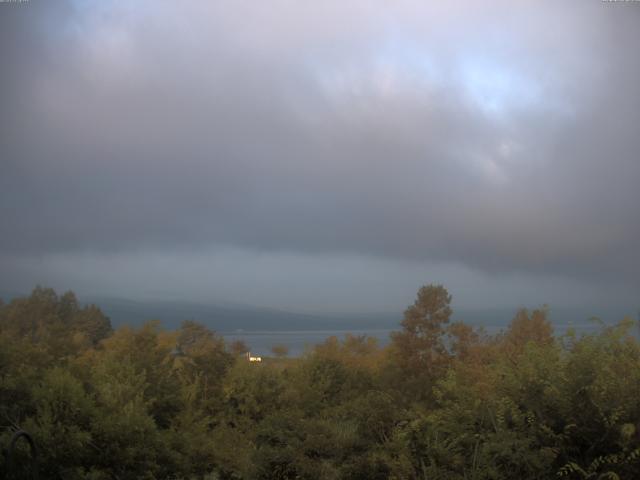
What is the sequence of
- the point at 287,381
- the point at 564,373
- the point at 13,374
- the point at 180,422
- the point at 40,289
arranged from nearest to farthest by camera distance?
the point at 564,373, the point at 13,374, the point at 180,422, the point at 287,381, the point at 40,289

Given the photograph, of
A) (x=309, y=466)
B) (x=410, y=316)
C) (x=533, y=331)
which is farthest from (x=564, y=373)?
(x=410, y=316)

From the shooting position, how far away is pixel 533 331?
1271 inches

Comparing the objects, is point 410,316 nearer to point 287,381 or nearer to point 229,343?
point 229,343

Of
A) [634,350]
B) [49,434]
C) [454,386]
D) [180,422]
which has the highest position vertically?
[634,350]

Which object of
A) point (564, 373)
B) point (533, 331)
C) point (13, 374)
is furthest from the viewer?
point (533, 331)

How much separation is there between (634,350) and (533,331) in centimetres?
2605

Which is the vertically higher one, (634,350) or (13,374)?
(634,350)

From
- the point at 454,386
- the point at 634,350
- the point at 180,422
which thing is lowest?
the point at 180,422

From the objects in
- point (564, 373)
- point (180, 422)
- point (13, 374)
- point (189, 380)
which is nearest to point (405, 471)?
point (564, 373)

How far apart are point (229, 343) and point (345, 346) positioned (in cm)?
899

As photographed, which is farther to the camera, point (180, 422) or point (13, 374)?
point (180, 422)

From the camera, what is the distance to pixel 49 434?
766 cm

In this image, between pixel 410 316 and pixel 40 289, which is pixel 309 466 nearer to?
pixel 410 316

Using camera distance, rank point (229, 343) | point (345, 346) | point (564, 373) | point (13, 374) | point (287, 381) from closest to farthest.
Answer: point (564, 373) → point (13, 374) → point (287, 381) → point (229, 343) → point (345, 346)
